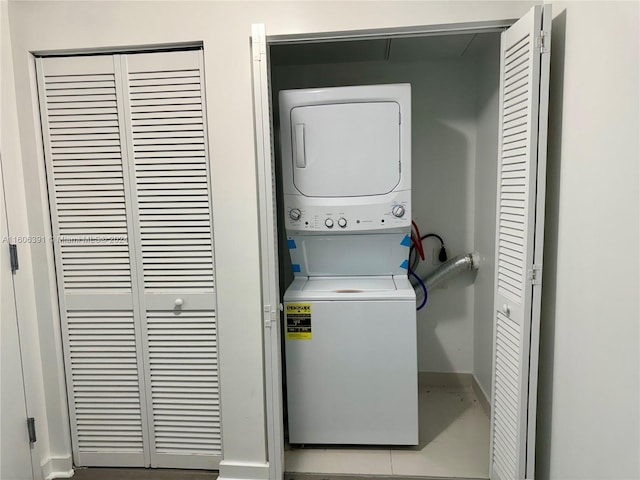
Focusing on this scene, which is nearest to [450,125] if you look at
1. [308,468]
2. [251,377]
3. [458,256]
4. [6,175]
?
[458,256]

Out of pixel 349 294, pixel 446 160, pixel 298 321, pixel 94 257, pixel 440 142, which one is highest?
pixel 440 142

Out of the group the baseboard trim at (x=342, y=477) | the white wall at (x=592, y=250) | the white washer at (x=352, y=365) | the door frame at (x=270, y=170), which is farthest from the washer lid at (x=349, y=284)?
the baseboard trim at (x=342, y=477)

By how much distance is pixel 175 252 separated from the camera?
180 cm

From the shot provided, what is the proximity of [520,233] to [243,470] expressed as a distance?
160 centimetres

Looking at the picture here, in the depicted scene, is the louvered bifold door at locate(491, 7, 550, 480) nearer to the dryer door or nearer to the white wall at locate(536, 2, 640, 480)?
the white wall at locate(536, 2, 640, 480)

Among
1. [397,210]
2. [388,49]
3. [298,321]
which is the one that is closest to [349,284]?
[298,321]

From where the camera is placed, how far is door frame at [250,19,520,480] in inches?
60.3

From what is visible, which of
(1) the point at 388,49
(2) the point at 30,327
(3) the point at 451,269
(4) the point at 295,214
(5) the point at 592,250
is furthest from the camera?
(3) the point at 451,269

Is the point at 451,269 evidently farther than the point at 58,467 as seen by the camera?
Yes

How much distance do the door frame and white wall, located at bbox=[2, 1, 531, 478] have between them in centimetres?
4

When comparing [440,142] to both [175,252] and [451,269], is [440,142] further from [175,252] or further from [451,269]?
[175,252]

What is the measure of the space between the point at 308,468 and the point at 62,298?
145 centimetres

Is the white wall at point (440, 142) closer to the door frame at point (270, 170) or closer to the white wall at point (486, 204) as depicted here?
the white wall at point (486, 204)

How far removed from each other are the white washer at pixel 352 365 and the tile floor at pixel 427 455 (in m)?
0.07
